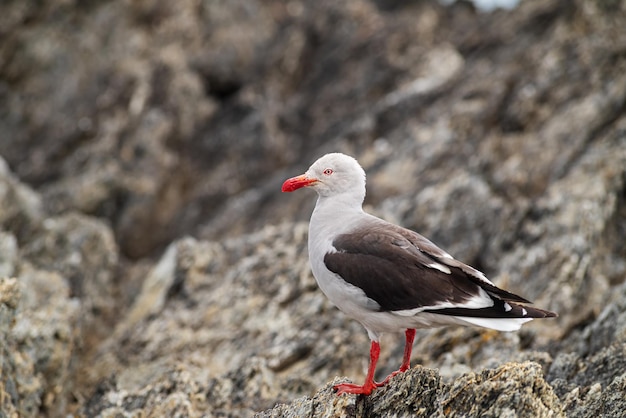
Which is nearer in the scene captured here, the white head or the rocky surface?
the white head

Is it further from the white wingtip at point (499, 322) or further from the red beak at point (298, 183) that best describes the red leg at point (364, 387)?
the red beak at point (298, 183)

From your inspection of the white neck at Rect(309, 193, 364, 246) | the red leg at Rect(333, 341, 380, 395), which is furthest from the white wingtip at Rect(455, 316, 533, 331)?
the white neck at Rect(309, 193, 364, 246)

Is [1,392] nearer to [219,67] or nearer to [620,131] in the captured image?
[620,131]

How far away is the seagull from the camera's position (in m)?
8.72

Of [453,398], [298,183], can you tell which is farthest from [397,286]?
[298,183]

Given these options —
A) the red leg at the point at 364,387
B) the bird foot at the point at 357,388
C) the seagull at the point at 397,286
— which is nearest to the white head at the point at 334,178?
the seagull at the point at 397,286

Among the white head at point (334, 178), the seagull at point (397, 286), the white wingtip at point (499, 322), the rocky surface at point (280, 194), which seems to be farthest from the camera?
the rocky surface at point (280, 194)

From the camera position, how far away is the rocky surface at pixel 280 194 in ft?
37.7

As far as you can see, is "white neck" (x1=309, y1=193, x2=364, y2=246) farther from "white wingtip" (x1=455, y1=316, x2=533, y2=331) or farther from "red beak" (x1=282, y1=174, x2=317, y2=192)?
"white wingtip" (x1=455, y1=316, x2=533, y2=331)

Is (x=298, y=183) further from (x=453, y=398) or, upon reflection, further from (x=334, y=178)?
(x=453, y=398)

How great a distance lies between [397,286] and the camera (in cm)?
908

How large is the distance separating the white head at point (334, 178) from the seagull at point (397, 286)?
69 cm

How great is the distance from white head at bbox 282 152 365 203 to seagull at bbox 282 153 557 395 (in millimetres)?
695

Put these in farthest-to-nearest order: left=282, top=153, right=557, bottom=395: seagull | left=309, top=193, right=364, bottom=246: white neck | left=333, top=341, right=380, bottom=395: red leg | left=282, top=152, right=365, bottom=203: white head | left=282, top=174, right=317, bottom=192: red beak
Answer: left=282, top=152, right=365, bottom=203: white head < left=282, top=174, right=317, bottom=192: red beak < left=309, top=193, right=364, bottom=246: white neck < left=333, top=341, right=380, bottom=395: red leg < left=282, top=153, right=557, bottom=395: seagull
